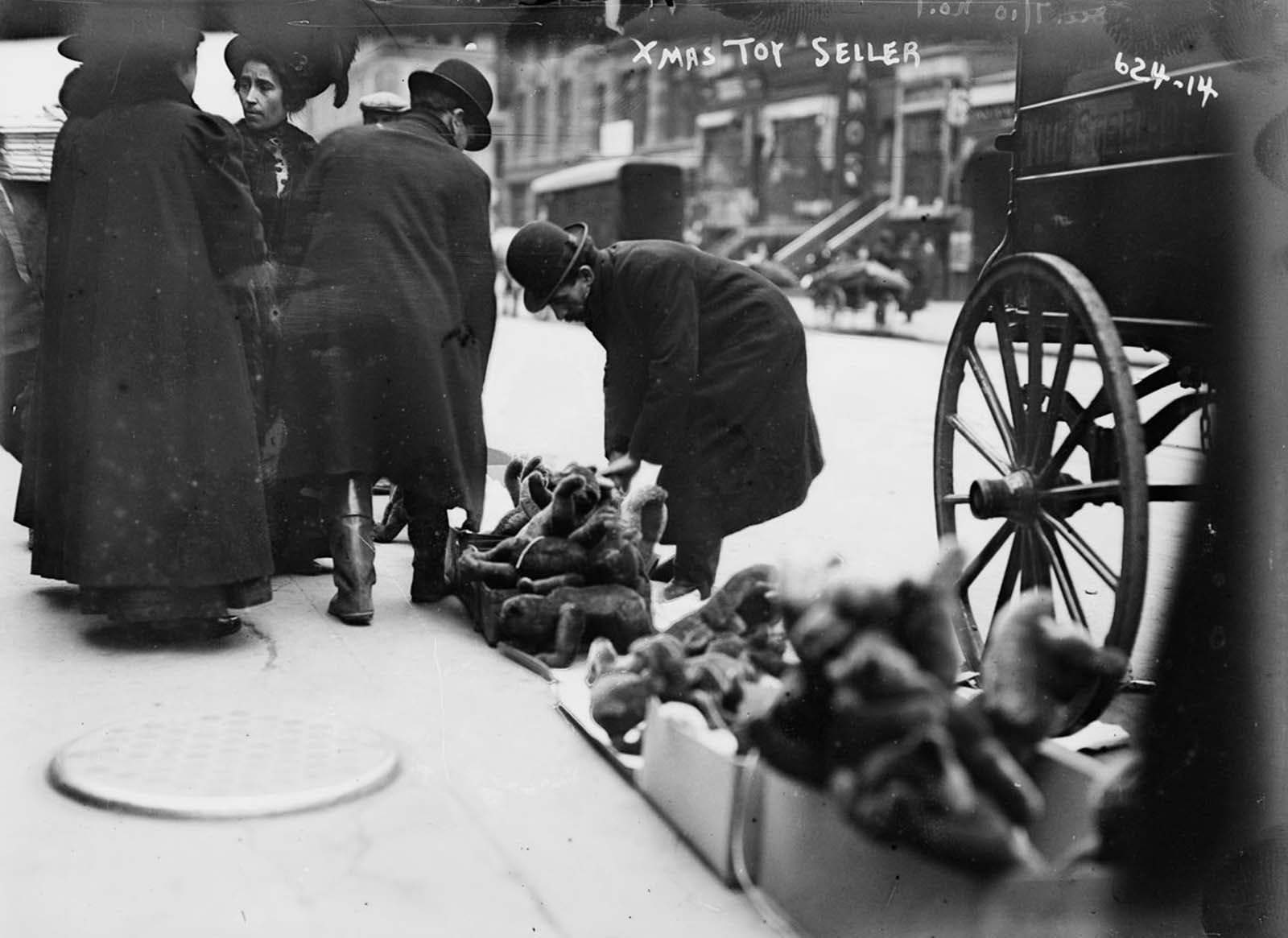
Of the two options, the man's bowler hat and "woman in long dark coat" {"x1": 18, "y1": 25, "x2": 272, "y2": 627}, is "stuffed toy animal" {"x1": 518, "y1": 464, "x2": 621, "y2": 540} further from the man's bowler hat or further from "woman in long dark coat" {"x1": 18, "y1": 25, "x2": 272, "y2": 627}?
"woman in long dark coat" {"x1": 18, "y1": 25, "x2": 272, "y2": 627}

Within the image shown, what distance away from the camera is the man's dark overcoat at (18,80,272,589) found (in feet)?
9.76

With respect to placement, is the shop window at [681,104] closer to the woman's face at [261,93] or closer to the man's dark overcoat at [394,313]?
the man's dark overcoat at [394,313]

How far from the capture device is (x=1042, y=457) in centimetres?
229

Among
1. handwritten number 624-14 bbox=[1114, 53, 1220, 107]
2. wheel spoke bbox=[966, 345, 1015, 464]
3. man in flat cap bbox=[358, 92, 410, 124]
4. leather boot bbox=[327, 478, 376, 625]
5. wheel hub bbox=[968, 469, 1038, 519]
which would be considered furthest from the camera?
leather boot bbox=[327, 478, 376, 625]

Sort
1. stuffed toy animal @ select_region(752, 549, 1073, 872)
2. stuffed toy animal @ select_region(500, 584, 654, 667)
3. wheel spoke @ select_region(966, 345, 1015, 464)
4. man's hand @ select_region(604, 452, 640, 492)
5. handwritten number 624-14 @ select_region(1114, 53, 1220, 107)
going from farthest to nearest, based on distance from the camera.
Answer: stuffed toy animal @ select_region(500, 584, 654, 667) < man's hand @ select_region(604, 452, 640, 492) < wheel spoke @ select_region(966, 345, 1015, 464) < handwritten number 624-14 @ select_region(1114, 53, 1220, 107) < stuffed toy animal @ select_region(752, 549, 1073, 872)

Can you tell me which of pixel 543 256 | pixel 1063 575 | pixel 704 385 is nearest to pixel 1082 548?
pixel 1063 575

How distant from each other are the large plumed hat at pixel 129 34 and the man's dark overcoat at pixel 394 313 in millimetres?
333

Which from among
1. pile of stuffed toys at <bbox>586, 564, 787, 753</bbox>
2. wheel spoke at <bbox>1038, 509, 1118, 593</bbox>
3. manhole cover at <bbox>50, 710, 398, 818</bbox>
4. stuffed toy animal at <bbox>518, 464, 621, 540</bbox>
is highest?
wheel spoke at <bbox>1038, 509, 1118, 593</bbox>

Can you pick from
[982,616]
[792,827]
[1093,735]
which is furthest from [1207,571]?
[792,827]

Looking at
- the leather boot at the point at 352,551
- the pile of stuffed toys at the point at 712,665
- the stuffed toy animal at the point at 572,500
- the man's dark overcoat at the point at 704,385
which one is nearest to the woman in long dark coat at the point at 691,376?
the man's dark overcoat at the point at 704,385

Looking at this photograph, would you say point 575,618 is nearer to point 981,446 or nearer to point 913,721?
point 981,446

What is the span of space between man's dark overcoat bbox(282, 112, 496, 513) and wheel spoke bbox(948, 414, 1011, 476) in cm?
97

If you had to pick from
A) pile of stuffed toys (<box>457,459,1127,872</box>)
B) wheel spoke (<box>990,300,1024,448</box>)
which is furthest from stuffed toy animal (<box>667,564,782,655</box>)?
wheel spoke (<box>990,300,1024,448</box>)

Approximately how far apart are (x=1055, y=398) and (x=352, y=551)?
181 centimetres
